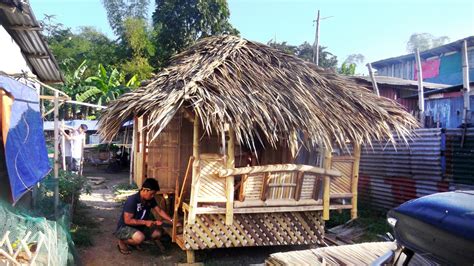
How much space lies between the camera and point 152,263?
6133mm

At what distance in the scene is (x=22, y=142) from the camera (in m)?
5.51

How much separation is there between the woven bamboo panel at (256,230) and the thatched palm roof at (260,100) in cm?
138

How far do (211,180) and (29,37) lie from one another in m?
5.13

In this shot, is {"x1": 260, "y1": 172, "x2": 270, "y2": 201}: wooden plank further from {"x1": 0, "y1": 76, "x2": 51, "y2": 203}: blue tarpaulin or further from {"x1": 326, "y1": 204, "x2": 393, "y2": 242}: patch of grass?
{"x1": 0, "y1": 76, "x2": 51, "y2": 203}: blue tarpaulin

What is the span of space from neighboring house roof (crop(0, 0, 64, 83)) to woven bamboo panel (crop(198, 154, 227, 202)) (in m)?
4.12

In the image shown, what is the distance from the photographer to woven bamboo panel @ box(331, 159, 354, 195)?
6.93 m

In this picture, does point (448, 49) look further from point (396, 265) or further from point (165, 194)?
point (396, 265)

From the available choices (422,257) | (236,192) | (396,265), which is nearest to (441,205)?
(422,257)

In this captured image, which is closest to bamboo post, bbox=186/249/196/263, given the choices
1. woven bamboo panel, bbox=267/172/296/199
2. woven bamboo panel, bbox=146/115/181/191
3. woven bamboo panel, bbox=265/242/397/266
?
woven bamboo panel, bbox=267/172/296/199

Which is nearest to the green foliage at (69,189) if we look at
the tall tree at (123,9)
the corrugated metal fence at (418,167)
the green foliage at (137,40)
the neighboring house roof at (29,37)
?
the neighboring house roof at (29,37)

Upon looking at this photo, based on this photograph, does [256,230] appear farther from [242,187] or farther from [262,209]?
[242,187]

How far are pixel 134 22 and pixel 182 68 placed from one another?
2032cm

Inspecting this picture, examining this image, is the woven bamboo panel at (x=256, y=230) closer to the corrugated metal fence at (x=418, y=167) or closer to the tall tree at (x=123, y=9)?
the corrugated metal fence at (x=418, y=167)

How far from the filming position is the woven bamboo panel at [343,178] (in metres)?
6.93
